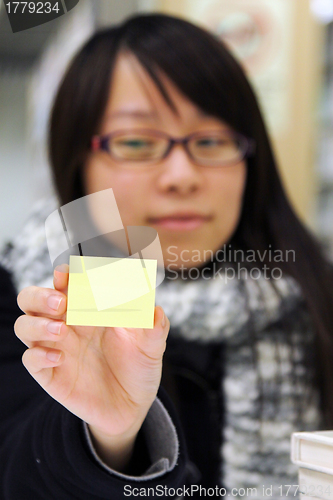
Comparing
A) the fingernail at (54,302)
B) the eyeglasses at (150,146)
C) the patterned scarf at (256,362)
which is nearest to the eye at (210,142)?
the eyeglasses at (150,146)

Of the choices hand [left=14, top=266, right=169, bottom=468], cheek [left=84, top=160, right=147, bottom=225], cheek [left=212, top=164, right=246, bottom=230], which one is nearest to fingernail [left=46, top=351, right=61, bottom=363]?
hand [left=14, top=266, right=169, bottom=468]

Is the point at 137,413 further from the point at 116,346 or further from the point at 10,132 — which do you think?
the point at 10,132

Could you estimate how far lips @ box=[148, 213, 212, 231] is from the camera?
1.27 feet

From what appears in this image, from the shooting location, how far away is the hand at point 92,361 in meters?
0.24

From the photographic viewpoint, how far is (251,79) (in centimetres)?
74

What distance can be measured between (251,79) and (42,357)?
0.66m

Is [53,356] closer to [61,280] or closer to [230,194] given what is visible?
[61,280]

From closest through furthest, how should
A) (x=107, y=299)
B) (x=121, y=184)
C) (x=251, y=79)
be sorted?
1. (x=107, y=299)
2. (x=121, y=184)
3. (x=251, y=79)

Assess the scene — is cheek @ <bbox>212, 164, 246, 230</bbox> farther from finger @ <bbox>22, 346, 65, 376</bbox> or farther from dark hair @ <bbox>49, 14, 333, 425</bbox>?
finger @ <bbox>22, 346, 65, 376</bbox>

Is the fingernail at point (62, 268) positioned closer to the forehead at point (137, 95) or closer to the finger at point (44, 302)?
the finger at point (44, 302)

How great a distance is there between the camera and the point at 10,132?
37 cm

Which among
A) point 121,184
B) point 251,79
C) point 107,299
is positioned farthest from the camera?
point 251,79

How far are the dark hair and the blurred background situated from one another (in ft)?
0.09

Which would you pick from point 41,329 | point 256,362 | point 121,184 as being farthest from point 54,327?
point 256,362
